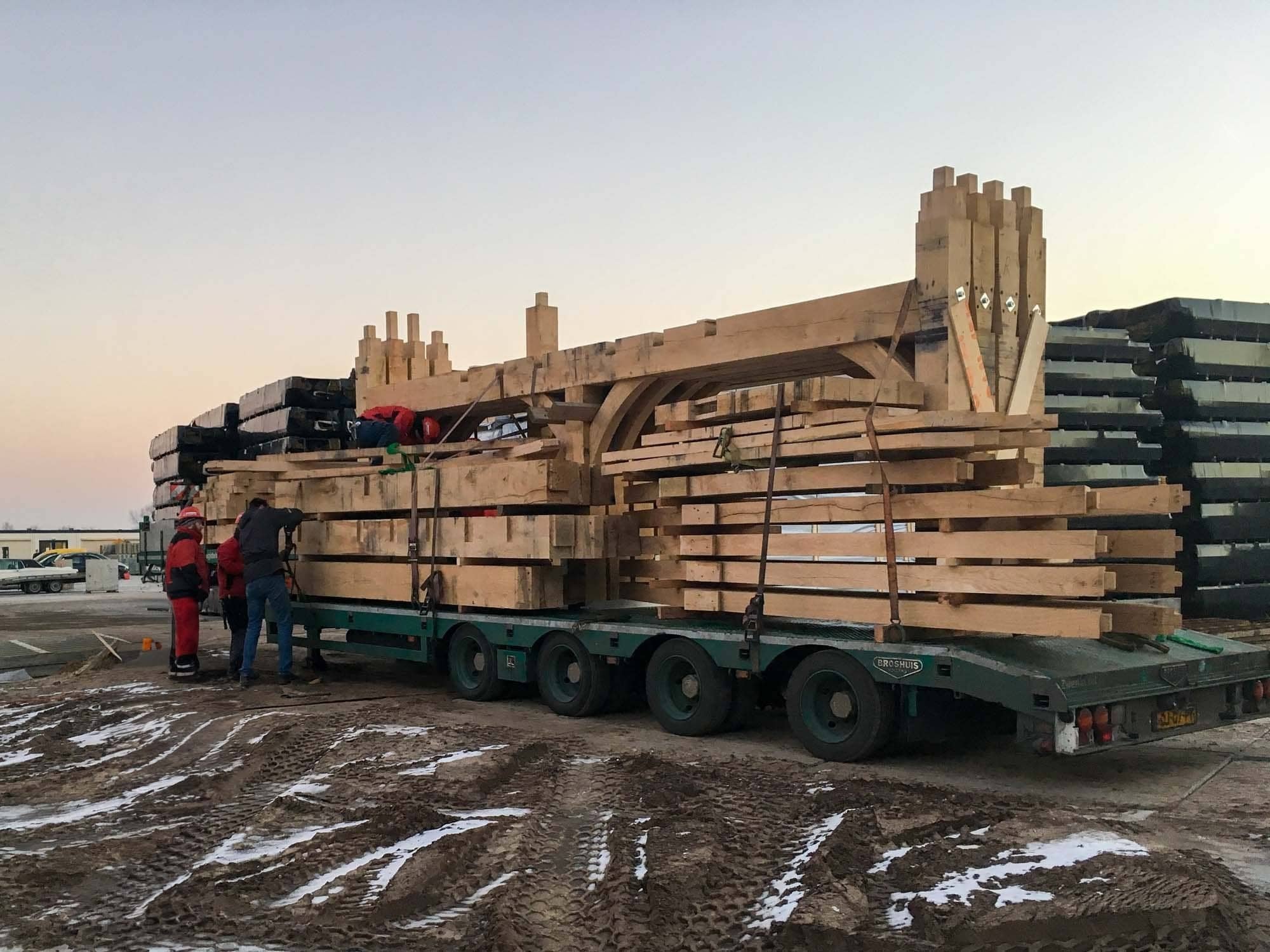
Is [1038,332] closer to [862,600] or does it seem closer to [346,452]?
[862,600]

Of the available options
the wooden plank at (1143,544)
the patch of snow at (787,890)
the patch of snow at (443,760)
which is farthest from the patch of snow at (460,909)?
the wooden plank at (1143,544)

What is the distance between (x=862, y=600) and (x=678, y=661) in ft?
5.30

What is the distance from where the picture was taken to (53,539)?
66625 mm

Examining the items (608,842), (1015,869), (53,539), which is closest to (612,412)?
(608,842)

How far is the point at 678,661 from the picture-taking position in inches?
321

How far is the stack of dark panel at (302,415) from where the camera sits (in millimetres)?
15805

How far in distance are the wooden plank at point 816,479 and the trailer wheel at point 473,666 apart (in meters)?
2.23

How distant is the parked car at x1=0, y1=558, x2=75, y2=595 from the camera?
31.0 meters

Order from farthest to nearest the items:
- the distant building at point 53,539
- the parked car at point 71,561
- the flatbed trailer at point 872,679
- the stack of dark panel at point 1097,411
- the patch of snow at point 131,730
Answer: the distant building at point 53,539 < the parked car at point 71,561 < the stack of dark panel at point 1097,411 < the patch of snow at point 131,730 < the flatbed trailer at point 872,679

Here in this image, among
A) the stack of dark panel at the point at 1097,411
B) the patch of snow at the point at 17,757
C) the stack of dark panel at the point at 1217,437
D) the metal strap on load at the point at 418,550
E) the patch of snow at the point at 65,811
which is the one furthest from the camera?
the stack of dark panel at the point at 1097,411

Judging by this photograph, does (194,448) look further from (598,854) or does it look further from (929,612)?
(598,854)

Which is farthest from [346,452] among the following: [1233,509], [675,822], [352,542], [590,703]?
[1233,509]

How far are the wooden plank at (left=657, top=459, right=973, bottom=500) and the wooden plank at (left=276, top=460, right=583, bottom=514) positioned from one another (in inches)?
37.1

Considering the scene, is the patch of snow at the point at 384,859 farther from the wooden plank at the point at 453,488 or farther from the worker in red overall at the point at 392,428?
the worker in red overall at the point at 392,428
